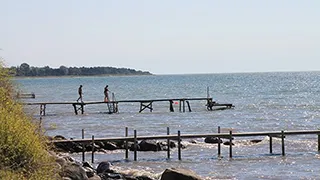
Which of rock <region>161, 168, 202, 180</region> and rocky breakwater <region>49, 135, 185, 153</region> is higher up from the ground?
rock <region>161, 168, 202, 180</region>

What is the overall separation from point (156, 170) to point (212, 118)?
82.4 feet

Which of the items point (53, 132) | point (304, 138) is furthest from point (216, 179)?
point (53, 132)

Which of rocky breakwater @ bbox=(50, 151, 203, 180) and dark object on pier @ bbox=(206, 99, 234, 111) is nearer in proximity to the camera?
rocky breakwater @ bbox=(50, 151, 203, 180)

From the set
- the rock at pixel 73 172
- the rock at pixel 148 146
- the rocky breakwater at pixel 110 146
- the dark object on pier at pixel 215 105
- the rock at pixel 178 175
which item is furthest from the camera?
the dark object on pier at pixel 215 105

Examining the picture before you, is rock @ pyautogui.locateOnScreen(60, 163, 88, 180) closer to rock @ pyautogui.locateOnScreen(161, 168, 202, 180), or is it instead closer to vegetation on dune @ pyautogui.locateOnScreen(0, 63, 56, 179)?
vegetation on dune @ pyautogui.locateOnScreen(0, 63, 56, 179)

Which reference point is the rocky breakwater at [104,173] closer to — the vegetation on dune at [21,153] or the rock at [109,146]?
the vegetation on dune at [21,153]

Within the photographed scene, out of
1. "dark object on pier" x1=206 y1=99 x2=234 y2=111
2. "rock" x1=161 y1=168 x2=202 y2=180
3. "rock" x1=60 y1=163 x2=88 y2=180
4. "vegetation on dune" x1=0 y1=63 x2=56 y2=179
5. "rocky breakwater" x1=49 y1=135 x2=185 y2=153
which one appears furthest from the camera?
"dark object on pier" x1=206 y1=99 x2=234 y2=111

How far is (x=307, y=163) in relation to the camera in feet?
78.8

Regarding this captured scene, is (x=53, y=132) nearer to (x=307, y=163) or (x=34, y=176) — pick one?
(x=307, y=163)

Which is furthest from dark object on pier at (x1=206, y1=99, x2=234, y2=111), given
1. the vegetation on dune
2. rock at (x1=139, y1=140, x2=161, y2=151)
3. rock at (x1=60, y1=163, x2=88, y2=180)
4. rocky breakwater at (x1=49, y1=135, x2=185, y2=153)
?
the vegetation on dune

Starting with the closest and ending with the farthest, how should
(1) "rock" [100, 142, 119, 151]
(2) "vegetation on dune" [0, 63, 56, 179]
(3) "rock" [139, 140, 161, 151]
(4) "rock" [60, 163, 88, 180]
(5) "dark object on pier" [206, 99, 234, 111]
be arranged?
1. (2) "vegetation on dune" [0, 63, 56, 179]
2. (4) "rock" [60, 163, 88, 180]
3. (3) "rock" [139, 140, 161, 151]
4. (1) "rock" [100, 142, 119, 151]
5. (5) "dark object on pier" [206, 99, 234, 111]

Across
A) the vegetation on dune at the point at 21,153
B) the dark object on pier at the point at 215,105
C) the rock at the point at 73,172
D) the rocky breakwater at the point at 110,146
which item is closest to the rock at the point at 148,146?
the rocky breakwater at the point at 110,146

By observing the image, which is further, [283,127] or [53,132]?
[283,127]

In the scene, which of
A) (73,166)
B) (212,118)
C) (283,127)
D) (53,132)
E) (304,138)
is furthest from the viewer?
(212,118)
